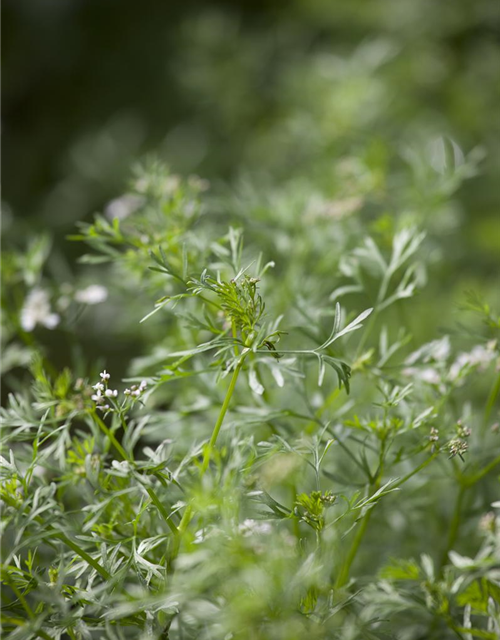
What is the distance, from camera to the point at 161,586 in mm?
568

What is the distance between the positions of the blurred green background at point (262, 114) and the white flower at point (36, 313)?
0.20m

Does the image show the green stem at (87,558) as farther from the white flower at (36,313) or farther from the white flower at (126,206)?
the white flower at (126,206)

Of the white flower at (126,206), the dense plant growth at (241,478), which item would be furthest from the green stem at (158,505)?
the white flower at (126,206)

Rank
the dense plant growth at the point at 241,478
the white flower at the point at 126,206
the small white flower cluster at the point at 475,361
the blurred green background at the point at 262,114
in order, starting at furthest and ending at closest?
the blurred green background at the point at 262,114, the white flower at the point at 126,206, the small white flower cluster at the point at 475,361, the dense plant growth at the point at 241,478

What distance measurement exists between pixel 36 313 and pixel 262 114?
1.09 m

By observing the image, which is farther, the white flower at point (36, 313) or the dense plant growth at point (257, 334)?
the white flower at point (36, 313)

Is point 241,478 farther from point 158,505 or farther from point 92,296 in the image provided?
point 92,296

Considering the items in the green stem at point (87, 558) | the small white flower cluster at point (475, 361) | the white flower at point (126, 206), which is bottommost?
the green stem at point (87, 558)

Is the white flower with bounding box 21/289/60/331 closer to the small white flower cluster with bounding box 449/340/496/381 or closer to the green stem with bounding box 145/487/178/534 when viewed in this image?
the green stem with bounding box 145/487/178/534

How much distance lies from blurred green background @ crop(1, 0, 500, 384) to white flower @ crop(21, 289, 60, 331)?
20 cm

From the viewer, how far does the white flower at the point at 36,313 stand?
773 mm

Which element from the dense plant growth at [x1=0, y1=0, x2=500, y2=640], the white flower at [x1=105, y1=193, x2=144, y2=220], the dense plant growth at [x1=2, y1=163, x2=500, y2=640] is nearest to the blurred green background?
the dense plant growth at [x1=0, y1=0, x2=500, y2=640]

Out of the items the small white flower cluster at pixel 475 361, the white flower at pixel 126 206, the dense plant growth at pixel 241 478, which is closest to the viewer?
the dense plant growth at pixel 241 478

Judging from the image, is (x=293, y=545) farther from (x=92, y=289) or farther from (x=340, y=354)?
(x=92, y=289)
